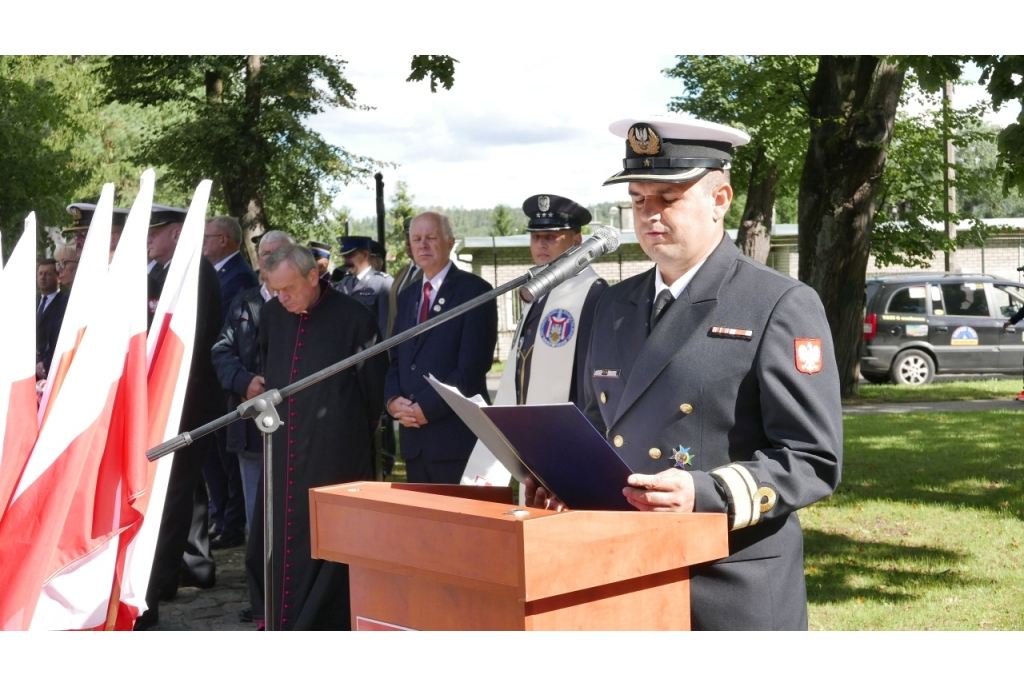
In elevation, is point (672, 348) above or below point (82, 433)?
above

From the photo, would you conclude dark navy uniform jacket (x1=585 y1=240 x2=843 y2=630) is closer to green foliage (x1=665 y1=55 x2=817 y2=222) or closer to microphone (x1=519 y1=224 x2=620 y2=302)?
microphone (x1=519 y1=224 x2=620 y2=302)

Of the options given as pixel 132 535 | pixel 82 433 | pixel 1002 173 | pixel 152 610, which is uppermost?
pixel 1002 173

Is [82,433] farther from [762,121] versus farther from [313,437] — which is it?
[762,121]

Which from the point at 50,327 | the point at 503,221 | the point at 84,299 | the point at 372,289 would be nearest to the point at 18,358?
the point at 84,299

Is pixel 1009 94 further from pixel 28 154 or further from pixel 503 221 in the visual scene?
pixel 503 221

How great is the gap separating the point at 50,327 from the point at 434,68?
125 inches

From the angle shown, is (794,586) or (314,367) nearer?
(794,586)

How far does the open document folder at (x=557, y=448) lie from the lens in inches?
87.9

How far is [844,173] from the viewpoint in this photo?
11125 mm

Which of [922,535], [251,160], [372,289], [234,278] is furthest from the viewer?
[251,160]

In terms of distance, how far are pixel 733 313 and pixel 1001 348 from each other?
17.4m

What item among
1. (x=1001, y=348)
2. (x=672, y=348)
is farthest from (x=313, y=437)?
(x=1001, y=348)

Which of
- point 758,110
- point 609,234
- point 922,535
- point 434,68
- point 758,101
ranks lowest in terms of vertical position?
point 922,535

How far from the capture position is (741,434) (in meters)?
2.70
